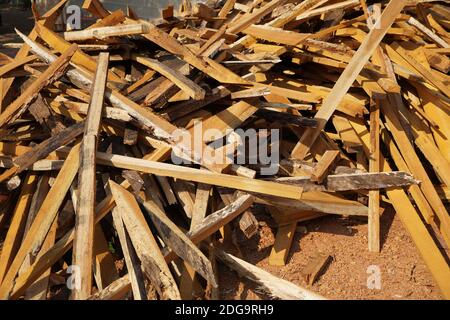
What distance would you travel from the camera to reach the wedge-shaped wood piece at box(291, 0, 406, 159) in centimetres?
418

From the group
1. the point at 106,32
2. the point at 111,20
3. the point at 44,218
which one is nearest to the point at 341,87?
the point at 106,32

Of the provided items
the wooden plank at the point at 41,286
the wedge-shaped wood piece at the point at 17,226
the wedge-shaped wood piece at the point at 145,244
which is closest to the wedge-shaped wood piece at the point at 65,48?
the wedge-shaped wood piece at the point at 17,226

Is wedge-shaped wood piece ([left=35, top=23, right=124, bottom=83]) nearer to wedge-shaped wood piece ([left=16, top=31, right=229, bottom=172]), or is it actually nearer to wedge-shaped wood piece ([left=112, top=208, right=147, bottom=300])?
wedge-shaped wood piece ([left=16, top=31, right=229, bottom=172])

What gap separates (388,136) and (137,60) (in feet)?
7.51

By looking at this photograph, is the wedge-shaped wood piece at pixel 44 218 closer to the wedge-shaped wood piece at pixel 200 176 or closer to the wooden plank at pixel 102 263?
the wedge-shaped wood piece at pixel 200 176

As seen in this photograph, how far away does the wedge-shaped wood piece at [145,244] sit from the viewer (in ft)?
10.0

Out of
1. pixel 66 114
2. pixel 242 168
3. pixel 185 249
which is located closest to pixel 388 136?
pixel 242 168

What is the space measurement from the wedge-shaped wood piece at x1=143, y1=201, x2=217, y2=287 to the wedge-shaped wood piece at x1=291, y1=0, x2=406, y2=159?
132cm

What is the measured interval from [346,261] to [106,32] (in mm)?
2688

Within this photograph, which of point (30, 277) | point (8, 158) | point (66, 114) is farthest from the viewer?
point (66, 114)

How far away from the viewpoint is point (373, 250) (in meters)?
3.86

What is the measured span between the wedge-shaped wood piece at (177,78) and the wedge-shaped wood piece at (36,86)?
1.96ft

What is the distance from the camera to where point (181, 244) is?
129 inches
